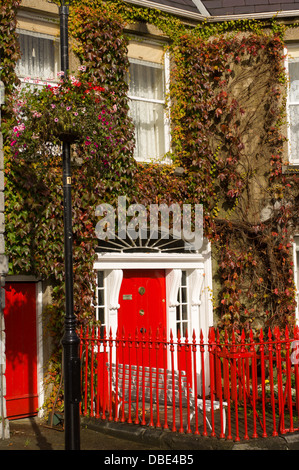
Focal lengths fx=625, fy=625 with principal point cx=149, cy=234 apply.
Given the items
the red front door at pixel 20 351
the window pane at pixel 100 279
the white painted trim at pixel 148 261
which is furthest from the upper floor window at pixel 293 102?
the red front door at pixel 20 351

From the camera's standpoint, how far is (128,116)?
36.3 feet

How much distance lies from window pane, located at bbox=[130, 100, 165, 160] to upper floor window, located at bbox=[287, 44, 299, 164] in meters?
2.56

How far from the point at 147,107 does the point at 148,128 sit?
1.29 feet

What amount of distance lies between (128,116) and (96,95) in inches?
50.1

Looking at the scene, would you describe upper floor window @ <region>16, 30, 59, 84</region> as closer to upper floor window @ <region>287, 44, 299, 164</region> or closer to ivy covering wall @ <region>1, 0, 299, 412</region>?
ivy covering wall @ <region>1, 0, 299, 412</region>

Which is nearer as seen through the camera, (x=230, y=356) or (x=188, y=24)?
(x=230, y=356)

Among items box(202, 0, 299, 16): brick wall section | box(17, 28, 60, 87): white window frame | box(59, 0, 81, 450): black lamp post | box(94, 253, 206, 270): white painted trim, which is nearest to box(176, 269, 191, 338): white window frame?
box(94, 253, 206, 270): white painted trim

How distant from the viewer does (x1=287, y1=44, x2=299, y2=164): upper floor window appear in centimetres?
1215

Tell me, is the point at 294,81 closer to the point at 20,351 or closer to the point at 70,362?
the point at 20,351

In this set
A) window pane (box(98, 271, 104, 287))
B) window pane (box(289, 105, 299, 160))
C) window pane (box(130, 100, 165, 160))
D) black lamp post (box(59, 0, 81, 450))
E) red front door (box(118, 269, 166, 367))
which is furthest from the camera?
window pane (box(289, 105, 299, 160))

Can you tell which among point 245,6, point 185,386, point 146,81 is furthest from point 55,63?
point 185,386

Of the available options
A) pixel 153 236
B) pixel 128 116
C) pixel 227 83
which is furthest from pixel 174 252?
pixel 227 83

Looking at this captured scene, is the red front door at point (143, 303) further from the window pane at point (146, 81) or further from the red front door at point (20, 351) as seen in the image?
the window pane at point (146, 81)

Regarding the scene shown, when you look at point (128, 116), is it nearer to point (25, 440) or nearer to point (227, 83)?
point (227, 83)
